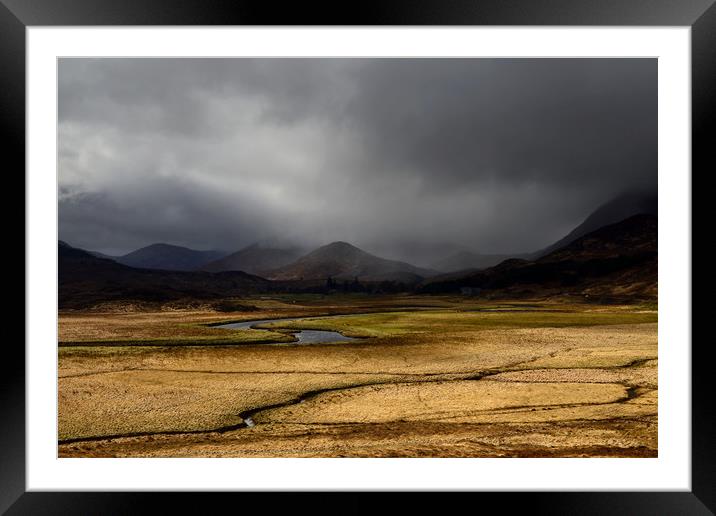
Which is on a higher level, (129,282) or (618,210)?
(618,210)

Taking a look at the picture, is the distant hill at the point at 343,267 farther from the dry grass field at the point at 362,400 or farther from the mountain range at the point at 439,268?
the dry grass field at the point at 362,400

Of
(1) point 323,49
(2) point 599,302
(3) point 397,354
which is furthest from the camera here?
(2) point 599,302

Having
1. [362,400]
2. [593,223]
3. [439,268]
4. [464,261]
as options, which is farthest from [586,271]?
[362,400]

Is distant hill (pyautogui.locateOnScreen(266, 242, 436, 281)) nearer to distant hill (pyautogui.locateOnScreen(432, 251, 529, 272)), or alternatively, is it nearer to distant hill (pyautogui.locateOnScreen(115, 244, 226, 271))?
distant hill (pyautogui.locateOnScreen(432, 251, 529, 272))

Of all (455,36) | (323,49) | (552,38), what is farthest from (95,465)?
(552,38)

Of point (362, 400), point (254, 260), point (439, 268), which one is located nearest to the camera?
point (362, 400)

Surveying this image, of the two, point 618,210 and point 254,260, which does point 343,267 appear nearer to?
point 254,260

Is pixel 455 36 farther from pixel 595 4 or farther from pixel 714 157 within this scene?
pixel 714 157
